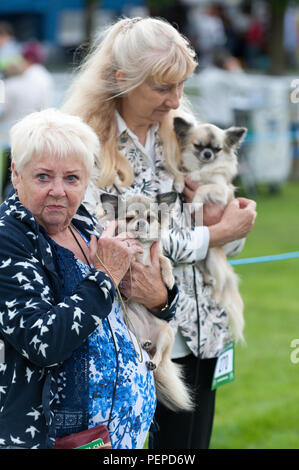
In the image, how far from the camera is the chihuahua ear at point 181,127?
308 cm

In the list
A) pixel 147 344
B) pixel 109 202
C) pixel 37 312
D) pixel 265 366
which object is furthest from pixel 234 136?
pixel 265 366

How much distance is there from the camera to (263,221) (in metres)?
11.2

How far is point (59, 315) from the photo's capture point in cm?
209

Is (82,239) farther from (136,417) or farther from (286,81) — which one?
(286,81)

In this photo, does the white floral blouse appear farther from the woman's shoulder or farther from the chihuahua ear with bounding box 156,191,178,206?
the woman's shoulder

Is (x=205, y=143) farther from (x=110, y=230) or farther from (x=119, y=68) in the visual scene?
(x=110, y=230)

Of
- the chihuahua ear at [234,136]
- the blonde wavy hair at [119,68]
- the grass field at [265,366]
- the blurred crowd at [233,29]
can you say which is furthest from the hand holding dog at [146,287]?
the blurred crowd at [233,29]

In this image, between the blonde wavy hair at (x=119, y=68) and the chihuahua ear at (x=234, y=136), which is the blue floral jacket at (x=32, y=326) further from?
the chihuahua ear at (x=234, y=136)

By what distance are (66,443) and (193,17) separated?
23.1 meters

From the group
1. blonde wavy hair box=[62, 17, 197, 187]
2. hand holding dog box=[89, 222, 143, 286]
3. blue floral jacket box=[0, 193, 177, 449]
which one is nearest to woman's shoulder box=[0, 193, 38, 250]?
blue floral jacket box=[0, 193, 177, 449]

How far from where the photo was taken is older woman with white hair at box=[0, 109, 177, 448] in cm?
210

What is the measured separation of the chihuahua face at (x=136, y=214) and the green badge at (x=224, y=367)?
23.0 inches

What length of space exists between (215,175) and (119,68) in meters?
0.71

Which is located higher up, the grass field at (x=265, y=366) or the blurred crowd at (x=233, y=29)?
the blurred crowd at (x=233, y=29)
